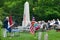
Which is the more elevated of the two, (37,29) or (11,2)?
(11,2)

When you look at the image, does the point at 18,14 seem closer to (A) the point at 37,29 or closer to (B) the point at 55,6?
(B) the point at 55,6

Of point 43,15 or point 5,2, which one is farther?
point 5,2

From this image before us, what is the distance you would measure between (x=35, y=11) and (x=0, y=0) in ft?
35.5

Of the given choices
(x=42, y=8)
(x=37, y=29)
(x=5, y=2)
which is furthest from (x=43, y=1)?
(x=37, y=29)

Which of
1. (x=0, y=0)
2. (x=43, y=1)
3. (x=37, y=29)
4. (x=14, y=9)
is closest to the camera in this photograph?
(x=37, y=29)

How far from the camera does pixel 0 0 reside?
5931 cm

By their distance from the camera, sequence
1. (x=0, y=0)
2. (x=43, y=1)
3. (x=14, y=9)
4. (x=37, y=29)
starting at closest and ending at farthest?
(x=37, y=29) → (x=43, y=1) → (x=14, y=9) → (x=0, y=0)

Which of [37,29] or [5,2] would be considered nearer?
[37,29]

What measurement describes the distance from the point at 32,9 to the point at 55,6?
4137 millimetres

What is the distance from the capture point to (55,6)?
170 feet

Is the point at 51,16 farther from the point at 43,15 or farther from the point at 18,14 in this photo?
the point at 18,14

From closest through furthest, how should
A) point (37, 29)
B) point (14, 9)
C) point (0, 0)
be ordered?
point (37, 29)
point (14, 9)
point (0, 0)

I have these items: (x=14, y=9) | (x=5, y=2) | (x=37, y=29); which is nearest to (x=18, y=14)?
(x=14, y=9)

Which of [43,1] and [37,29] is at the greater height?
[43,1]
